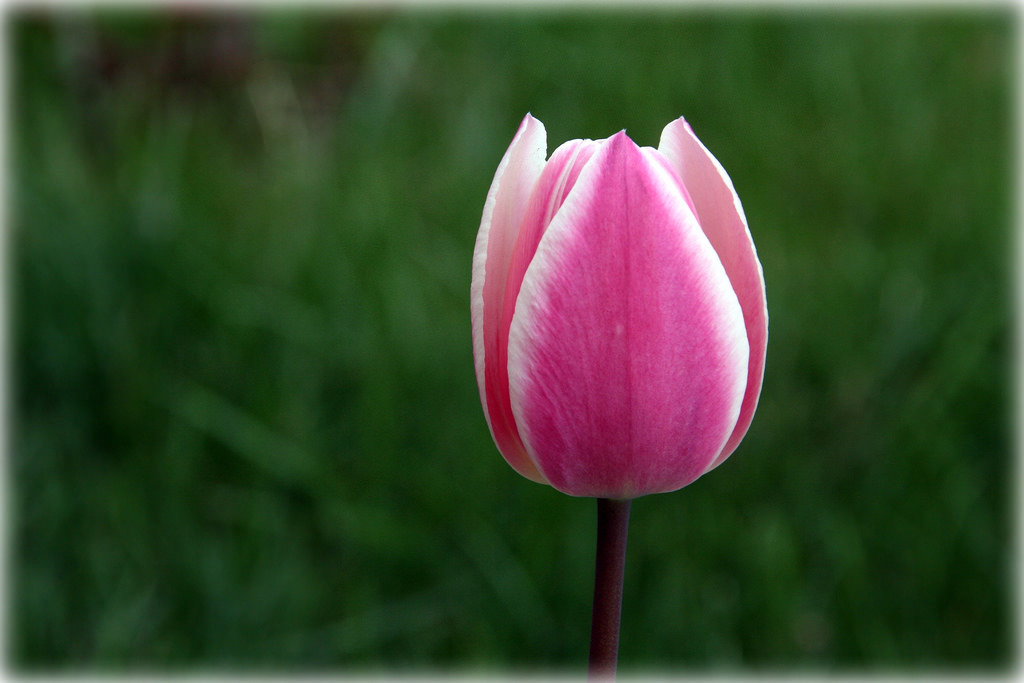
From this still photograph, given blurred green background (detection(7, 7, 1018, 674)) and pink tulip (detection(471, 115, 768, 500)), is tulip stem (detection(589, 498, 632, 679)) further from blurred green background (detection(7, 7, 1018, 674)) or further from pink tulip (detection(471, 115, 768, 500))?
blurred green background (detection(7, 7, 1018, 674))

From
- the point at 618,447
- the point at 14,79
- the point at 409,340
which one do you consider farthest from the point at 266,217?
the point at 618,447

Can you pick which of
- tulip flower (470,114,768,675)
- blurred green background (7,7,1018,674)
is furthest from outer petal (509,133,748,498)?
blurred green background (7,7,1018,674)

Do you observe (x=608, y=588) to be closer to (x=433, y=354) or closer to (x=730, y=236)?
(x=730, y=236)

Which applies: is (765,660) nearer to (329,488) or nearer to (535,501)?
(535,501)

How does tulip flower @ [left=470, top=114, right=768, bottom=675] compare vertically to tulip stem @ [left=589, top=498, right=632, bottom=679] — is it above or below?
above

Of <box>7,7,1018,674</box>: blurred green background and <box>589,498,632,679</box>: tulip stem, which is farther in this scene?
<box>7,7,1018,674</box>: blurred green background
